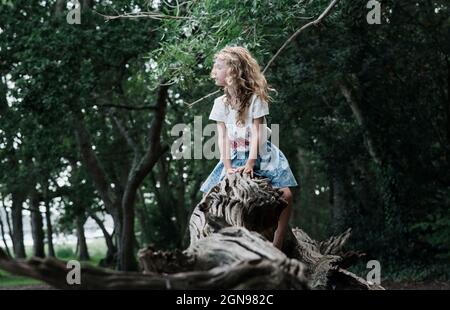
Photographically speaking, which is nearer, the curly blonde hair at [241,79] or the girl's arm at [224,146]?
the curly blonde hair at [241,79]

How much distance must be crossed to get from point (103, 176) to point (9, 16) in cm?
548

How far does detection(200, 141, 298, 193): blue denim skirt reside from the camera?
4.77m

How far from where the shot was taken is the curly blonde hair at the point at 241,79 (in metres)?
4.64

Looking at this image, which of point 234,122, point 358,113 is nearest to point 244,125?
point 234,122

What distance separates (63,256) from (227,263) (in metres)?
39.9

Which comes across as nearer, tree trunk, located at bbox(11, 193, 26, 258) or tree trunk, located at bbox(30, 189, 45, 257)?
tree trunk, located at bbox(11, 193, 26, 258)

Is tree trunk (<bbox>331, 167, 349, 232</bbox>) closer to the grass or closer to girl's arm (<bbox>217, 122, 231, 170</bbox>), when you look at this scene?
the grass

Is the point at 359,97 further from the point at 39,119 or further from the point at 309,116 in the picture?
the point at 39,119

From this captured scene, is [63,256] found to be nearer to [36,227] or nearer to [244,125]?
[36,227]

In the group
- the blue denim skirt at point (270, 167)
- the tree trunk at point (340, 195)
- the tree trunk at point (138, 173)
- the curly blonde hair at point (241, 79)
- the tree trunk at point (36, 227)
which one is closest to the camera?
the curly blonde hair at point (241, 79)

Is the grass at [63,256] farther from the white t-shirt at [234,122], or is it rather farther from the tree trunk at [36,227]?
the white t-shirt at [234,122]

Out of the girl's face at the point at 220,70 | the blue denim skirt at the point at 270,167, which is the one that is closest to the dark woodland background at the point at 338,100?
the blue denim skirt at the point at 270,167

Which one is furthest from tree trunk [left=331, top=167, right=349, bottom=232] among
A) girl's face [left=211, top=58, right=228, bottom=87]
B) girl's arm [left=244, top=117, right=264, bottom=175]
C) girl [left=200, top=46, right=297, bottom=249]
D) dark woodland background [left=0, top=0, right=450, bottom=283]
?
girl's face [left=211, top=58, right=228, bottom=87]

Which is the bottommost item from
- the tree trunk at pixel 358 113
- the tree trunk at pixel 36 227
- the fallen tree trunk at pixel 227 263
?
the tree trunk at pixel 36 227
